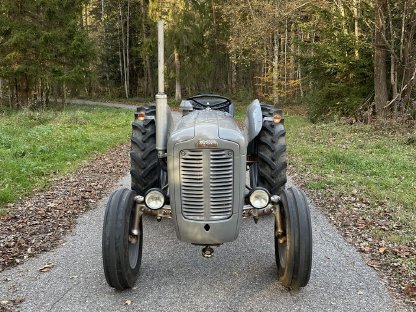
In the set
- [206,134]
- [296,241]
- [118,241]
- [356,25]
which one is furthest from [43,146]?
[356,25]

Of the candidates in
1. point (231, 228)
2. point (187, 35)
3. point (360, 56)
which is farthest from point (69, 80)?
point (231, 228)

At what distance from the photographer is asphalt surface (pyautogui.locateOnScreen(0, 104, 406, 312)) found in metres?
3.68

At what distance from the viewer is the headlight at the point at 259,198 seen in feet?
12.7

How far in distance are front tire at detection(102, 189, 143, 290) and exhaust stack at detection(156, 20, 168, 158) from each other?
62 cm

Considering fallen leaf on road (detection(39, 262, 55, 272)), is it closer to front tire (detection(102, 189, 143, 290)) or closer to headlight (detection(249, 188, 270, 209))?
front tire (detection(102, 189, 143, 290))

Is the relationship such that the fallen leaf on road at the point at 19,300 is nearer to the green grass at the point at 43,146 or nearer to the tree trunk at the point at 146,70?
the green grass at the point at 43,146

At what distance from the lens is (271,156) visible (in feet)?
16.9

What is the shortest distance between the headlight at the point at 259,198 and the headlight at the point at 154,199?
0.78 metres

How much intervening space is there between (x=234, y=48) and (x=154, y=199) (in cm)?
2078

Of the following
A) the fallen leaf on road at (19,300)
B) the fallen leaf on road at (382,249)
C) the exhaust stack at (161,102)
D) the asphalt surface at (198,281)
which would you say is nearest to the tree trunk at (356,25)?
the asphalt surface at (198,281)

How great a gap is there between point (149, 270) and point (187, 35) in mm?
27354

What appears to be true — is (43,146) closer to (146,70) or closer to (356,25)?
(356,25)

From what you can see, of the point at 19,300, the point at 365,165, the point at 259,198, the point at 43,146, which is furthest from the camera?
the point at 43,146

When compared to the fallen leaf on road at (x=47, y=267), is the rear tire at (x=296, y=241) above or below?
above
